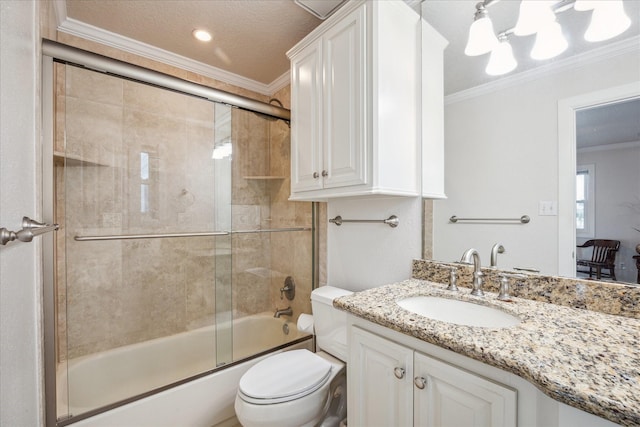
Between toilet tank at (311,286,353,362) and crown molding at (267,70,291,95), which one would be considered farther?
crown molding at (267,70,291,95)

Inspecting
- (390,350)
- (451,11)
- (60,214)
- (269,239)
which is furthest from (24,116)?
(451,11)

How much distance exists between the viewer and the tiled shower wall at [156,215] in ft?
5.44

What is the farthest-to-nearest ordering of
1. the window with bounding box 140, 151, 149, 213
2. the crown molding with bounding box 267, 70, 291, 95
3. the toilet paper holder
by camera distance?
the crown molding with bounding box 267, 70, 291, 95
the toilet paper holder
the window with bounding box 140, 151, 149, 213

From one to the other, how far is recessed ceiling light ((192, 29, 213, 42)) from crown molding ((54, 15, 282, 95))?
339 mm

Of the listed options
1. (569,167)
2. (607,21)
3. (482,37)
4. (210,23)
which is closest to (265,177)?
(210,23)

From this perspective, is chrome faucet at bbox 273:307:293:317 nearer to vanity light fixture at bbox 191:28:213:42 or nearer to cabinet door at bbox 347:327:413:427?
cabinet door at bbox 347:327:413:427

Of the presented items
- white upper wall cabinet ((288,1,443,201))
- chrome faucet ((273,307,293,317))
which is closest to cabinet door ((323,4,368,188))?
white upper wall cabinet ((288,1,443,201))

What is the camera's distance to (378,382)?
0.93 meters

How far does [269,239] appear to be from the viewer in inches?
89.4

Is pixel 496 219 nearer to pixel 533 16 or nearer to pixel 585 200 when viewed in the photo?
pixel 585 200

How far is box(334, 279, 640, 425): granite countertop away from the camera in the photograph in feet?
1.65

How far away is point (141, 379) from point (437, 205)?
217 centimetres

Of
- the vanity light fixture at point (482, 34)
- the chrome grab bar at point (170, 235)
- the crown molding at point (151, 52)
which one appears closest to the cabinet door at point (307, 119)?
the chrome grab bar at point (170, 235)

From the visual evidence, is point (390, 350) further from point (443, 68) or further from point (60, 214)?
point (60, 214)
